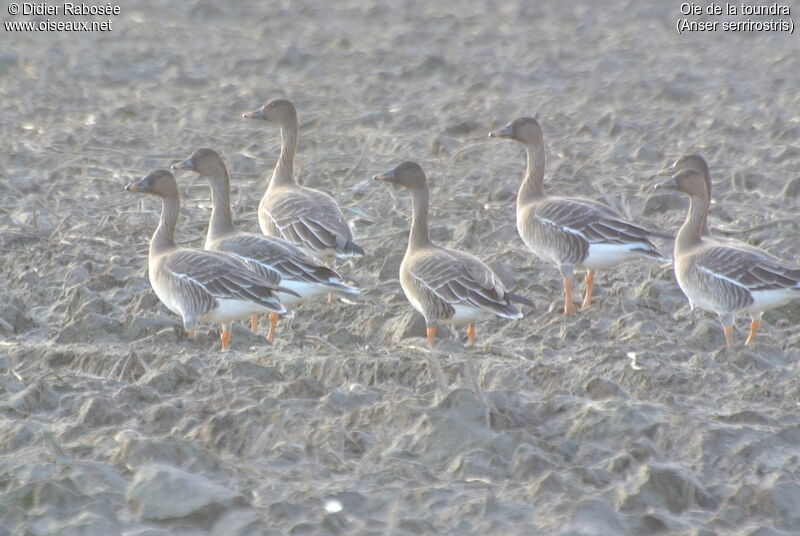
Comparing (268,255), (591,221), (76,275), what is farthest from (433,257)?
(76,275)

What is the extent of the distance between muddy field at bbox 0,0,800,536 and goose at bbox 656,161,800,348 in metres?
0.26

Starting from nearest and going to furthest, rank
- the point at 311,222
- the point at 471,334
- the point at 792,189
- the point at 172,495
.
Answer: the point at 172,495
the point at 471,334
the point at 311,222
the point at 792,189

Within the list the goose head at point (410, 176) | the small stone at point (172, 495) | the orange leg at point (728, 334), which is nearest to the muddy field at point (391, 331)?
the small stone at point (172, 495)

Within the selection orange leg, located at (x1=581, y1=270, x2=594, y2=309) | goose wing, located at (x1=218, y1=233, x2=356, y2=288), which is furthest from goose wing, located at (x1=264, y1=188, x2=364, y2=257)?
orange leg, located at (x1=581, y1=270, x2=594, y2=309)

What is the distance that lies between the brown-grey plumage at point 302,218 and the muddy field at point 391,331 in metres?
0.37

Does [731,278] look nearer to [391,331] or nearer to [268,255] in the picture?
[391,331]

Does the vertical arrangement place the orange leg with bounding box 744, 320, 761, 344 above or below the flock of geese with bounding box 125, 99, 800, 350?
below

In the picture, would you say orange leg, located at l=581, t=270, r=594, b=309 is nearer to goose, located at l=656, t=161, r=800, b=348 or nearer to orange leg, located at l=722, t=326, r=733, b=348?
goose, located at l=656, t=161, r=800, b=348

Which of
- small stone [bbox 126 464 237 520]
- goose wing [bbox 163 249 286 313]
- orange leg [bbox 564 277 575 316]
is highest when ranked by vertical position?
goose wing [bbox 163 249 286 313]

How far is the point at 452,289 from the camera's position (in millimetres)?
9070

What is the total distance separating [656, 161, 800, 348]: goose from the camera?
885 cm

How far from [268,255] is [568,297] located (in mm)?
2246

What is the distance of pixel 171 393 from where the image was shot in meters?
7.70

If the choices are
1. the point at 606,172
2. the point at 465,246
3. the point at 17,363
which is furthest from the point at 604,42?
the point at 17,363
